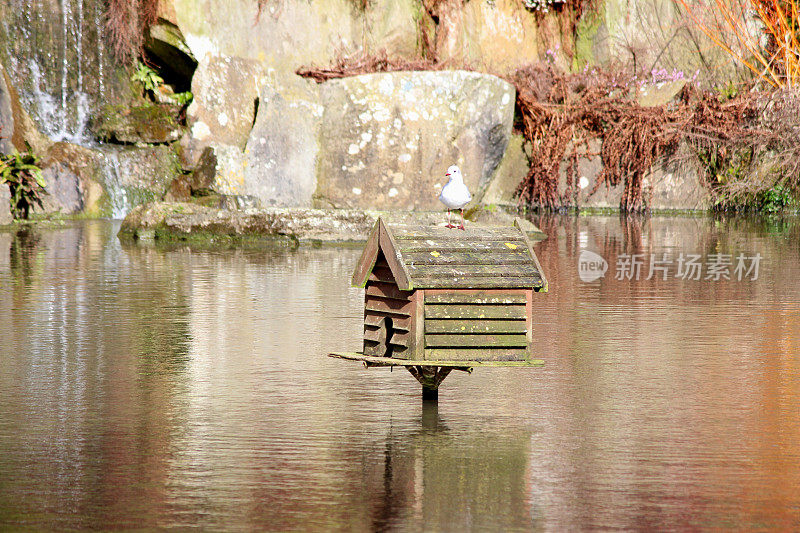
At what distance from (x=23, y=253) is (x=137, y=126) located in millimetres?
6440

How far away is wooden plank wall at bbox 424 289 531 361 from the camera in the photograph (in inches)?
200

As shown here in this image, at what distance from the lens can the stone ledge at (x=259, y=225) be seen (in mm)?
13766

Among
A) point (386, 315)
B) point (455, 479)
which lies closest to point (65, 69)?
point (386, 315)

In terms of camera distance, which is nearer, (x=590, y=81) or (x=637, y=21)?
(x=590, y=81)

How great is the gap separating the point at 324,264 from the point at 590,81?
11.3 metres

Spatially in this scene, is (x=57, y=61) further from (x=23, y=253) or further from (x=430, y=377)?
(x=430, y=377)

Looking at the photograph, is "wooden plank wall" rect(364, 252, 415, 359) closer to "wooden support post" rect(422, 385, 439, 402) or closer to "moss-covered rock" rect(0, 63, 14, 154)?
"wooden support post" rect(422, 385, 439, 402)

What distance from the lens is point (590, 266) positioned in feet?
37.9

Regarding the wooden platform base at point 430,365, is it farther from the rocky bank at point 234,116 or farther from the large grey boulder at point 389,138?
the large grey boulder at point 389,138

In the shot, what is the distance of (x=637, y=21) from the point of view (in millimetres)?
23078

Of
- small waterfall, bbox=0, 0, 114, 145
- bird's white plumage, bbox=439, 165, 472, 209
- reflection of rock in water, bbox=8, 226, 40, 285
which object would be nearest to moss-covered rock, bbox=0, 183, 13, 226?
reflection of rock in water, bbox=8, 226, 40, 285

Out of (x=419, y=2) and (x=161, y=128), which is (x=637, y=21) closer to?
(x=419, y=2)

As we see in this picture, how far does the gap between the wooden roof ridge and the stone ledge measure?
838cm

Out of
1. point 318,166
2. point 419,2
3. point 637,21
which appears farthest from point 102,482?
point 637,21
